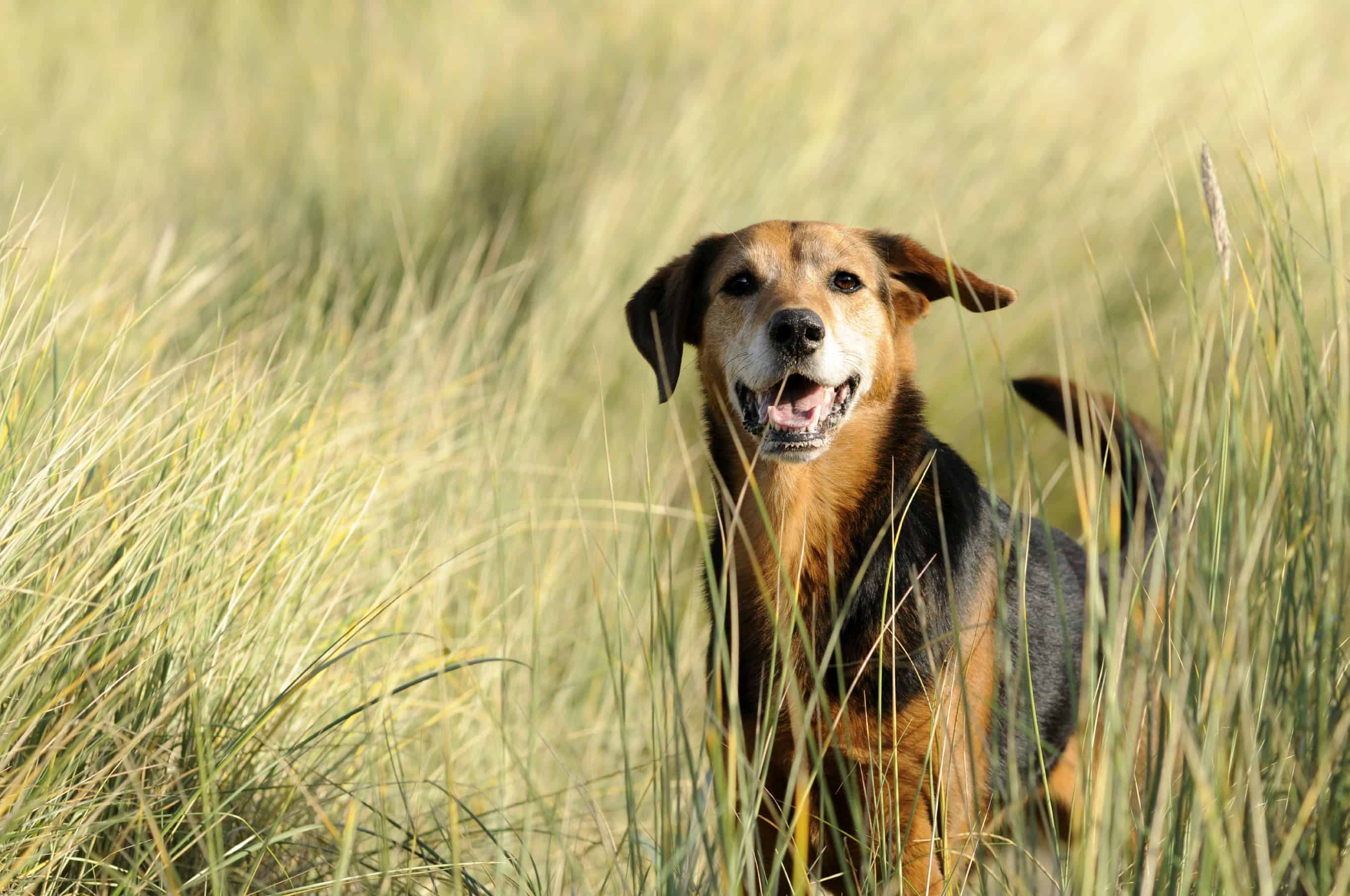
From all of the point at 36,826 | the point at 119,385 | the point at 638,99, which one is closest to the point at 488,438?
the point at 119,385

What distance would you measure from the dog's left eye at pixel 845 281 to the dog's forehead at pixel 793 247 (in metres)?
0.03

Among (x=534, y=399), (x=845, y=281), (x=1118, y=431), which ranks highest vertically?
(x=845, y=281)

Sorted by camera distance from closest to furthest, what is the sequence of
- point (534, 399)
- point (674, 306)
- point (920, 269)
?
point (920, 269), point (674, 306), point (534, 399)

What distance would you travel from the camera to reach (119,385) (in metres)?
2.28

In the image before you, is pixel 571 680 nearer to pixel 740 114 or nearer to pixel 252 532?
pixel 252 532

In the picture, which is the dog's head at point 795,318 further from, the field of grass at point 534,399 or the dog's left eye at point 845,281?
the field of grass at point 534,399

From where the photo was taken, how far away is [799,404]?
Result: 99.3 inches

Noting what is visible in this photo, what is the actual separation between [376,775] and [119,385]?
37.4 inches

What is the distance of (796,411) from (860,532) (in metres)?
0.29

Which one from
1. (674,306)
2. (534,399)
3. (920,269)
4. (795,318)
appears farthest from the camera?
(534,399)

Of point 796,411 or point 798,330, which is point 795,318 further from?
point 796,411

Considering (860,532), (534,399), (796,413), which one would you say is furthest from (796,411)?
(534,399)

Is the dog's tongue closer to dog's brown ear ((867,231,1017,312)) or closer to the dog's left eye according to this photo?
the dog's left eye

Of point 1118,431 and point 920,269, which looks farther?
point 1118,431
